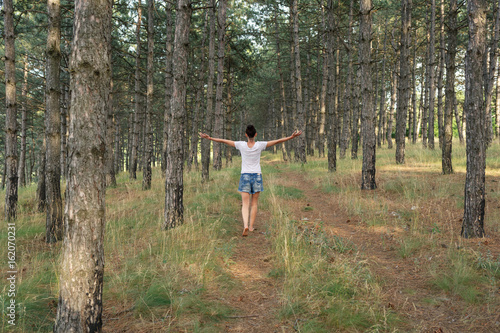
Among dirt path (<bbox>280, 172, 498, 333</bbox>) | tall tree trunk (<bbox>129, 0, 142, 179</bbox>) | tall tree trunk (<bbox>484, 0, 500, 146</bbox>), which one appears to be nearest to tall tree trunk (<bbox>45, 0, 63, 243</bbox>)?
tall tree trunk (<bbox>129, 0, 142, 179</bbox>)

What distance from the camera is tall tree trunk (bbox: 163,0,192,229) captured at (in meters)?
6.04

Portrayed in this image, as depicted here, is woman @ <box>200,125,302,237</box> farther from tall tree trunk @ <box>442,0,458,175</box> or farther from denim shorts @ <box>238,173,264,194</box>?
tall tree trunk @ <box>442,0,458,175</box>

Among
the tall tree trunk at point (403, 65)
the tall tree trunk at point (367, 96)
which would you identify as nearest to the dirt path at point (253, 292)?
the tall tree trunk at point (367, 96)

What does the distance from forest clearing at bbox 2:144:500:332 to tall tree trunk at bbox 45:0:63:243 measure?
0.46 metres

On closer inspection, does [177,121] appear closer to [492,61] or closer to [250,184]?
[250,184]

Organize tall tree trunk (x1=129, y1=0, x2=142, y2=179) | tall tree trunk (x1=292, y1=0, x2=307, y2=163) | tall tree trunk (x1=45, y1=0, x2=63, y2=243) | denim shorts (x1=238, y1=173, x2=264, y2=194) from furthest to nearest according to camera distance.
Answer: tall tree trunk (x1=292, y1=0, x2=307, y2=163), tall tree trunk (x1=129, y1=0, x2=142, y2=179), denim shorts (x1=238, y1=173, x2=264, y2=194), tall tree trunk (x1=45, y1=0, x2=63, y2=243)

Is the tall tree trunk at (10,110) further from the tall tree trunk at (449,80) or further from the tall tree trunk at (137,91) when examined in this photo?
the tall tree trunk at (449,80)

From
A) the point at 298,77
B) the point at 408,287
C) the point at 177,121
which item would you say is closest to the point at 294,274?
the point at 408,287

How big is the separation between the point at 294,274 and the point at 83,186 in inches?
110

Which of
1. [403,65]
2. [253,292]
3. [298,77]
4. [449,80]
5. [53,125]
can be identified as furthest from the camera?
[298,77]

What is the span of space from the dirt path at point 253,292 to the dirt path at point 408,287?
1.36 metres

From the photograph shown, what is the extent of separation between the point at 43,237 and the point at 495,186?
11617 millimetres

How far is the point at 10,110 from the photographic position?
7.56m

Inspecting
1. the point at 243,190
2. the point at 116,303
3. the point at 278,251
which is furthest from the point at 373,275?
the point at 116,303
